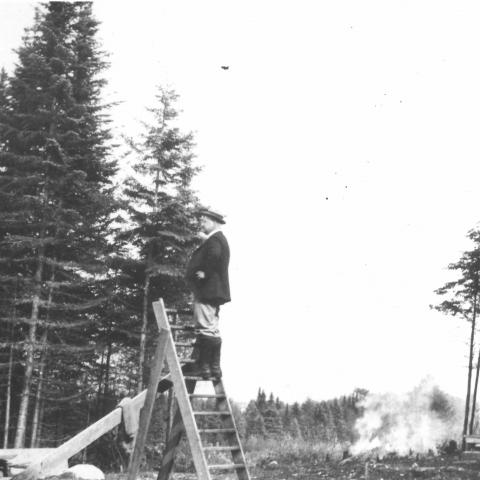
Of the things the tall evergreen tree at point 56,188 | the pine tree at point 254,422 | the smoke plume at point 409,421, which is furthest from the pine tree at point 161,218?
the pine tree at point 254,422

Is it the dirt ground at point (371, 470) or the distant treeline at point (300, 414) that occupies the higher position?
the dirt ground at point (371, 470)

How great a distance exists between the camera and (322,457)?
81.5 feet

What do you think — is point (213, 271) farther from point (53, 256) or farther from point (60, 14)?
point (60, 14)

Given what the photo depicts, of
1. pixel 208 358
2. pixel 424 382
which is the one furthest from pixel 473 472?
pixel 424 382

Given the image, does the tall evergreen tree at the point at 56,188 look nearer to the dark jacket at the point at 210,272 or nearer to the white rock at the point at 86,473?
the white rock at the point at 86,473

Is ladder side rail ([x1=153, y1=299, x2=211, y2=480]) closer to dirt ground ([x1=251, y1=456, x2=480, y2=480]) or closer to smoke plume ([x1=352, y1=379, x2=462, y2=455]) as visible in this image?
dirt ground ([x1=251, y1=456, x2=480, y2=480])

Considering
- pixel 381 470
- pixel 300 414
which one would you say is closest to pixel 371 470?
pixel 381 470

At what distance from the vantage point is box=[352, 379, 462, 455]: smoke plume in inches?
1152

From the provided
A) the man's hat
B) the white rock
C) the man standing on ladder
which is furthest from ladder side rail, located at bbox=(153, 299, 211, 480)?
the white rock

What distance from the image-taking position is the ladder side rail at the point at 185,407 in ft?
19.4

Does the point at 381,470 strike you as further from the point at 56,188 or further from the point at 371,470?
the point at 56,188

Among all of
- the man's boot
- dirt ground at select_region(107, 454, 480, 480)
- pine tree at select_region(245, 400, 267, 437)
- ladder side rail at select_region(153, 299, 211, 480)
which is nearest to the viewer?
ladder side rail at select_region(153, 299, 211, 480)

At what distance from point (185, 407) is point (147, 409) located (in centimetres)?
Answer: 75

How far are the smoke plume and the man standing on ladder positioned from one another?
2131cm
